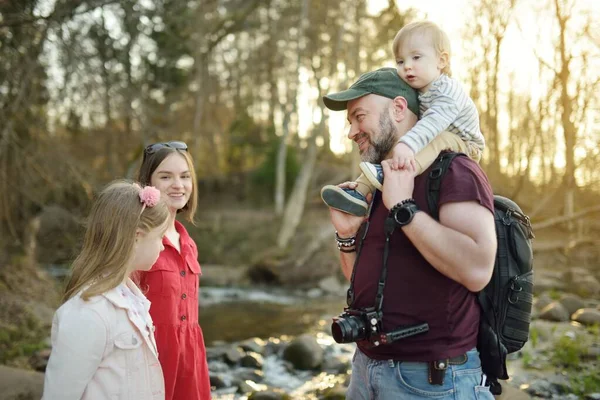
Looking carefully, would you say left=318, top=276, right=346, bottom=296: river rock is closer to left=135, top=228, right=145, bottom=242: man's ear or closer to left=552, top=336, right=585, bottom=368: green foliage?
left=552, top=336, right=585, bottom=368: green foliage

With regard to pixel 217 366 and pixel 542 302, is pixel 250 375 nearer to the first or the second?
pixel 217 366

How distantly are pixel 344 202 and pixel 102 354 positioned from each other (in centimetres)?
104

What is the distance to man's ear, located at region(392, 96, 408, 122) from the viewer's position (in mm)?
2320

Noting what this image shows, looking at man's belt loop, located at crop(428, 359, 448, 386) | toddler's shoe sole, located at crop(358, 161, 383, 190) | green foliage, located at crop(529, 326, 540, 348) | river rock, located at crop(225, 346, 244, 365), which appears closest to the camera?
man's belt loop, located at crop(428, 359, 448, 386)

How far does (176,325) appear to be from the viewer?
3.23 m

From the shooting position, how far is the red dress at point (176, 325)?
10.4 feet

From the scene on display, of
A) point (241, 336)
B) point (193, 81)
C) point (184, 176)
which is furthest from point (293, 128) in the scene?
point (184, 176)

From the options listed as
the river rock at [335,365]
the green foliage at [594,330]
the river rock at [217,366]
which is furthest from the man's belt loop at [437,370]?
Answer: the green foliage at [594,330]

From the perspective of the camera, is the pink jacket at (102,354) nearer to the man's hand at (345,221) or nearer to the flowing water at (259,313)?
the man's hand at (345,221)

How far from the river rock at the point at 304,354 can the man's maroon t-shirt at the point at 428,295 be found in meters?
5.41

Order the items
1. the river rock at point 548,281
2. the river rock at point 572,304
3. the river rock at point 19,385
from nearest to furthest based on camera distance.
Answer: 1. the river rock at point 19,385
2. the river rock at point 572,304
3. the river rock at point 548,281

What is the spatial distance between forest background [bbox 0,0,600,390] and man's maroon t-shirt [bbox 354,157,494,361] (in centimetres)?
270

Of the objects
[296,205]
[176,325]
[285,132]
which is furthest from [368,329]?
[285,132]

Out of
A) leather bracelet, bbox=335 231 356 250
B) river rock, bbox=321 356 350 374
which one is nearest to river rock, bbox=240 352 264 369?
river rock, bbox=321 356 350 374
